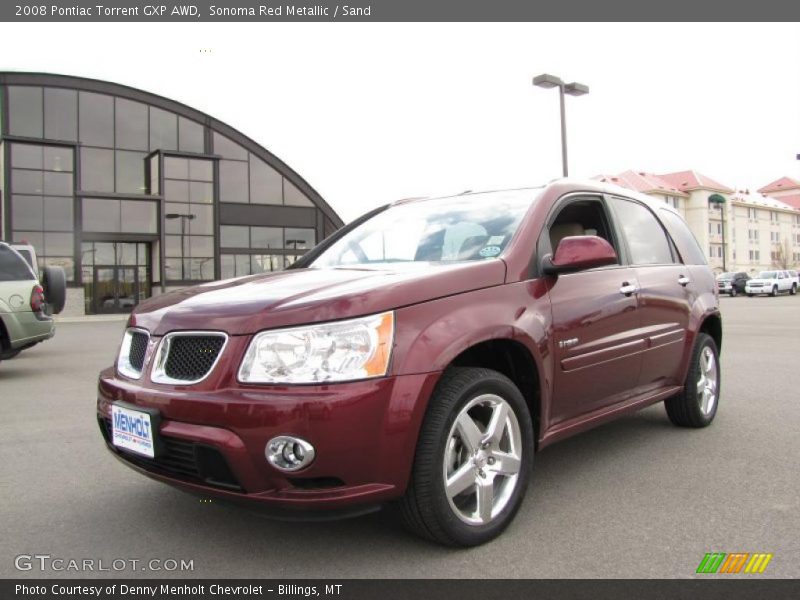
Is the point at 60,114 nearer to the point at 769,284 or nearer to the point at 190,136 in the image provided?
the point at 190,136

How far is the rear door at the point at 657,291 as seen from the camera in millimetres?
4172

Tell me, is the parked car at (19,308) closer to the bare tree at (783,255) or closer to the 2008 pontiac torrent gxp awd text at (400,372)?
the 2008 pontiac torrent gxp awd text at (400,372)

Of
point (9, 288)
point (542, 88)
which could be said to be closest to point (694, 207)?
point (542, 88)

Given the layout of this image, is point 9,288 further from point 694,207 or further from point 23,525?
point 694,207

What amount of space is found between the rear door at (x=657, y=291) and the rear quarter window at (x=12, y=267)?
811cm

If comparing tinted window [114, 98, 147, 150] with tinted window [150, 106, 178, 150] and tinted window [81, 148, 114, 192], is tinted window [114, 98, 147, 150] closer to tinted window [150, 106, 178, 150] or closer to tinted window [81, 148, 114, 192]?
tinted window [150, 106, 178, 150]

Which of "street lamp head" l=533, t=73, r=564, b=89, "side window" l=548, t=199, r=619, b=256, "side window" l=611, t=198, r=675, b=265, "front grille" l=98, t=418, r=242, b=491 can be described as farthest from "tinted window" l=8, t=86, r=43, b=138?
"front grille" l=98, t=418, r=242, b=491

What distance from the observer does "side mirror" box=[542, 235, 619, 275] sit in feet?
10.9

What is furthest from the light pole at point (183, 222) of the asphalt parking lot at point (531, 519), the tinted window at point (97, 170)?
the asphalt parking lot at point (531, 519)

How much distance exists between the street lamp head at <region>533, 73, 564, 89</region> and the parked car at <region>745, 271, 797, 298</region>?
109 feet

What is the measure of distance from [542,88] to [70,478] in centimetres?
1411

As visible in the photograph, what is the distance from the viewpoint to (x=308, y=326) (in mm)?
2584

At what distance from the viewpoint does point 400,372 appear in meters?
2.59
